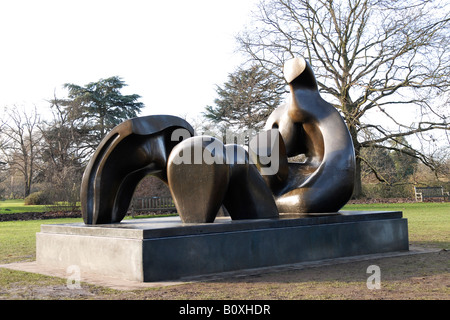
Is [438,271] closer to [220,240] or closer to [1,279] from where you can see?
[220,240]

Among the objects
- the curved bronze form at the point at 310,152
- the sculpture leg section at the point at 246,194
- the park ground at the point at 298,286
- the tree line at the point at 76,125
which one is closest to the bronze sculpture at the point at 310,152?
the curved bronze form at the point at 310,152

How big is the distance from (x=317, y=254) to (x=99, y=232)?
327 centimetres

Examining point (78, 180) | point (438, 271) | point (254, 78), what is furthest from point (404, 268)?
point (78, 180)

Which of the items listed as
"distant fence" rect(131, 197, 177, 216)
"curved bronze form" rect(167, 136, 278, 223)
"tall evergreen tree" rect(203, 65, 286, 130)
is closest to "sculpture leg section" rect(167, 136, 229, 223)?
"curved bronze form" rect(167, 136, 278, 223)

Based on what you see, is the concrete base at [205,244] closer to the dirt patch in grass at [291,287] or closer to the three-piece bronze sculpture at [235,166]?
the dirt patch in grass at [291,287]

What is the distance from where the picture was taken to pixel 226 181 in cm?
736

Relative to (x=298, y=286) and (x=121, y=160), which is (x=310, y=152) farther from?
(x=298, y=286)

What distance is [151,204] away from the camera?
834 inches

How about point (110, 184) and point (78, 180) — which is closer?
point (110, 184)

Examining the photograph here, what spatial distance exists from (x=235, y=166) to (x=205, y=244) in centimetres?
170

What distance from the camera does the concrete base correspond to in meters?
6.27

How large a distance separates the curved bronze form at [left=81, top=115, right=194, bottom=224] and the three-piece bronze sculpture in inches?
0.6

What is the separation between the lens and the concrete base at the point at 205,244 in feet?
20.6

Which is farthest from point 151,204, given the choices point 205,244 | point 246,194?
point 205,244
